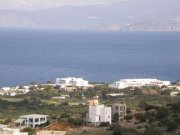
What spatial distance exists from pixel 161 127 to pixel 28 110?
53.4 ft

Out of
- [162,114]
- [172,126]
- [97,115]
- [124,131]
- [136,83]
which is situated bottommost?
[124,131]

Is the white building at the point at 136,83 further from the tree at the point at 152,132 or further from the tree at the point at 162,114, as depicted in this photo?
the tree at the point at 152,132

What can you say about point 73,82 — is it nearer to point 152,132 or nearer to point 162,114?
point 162,114

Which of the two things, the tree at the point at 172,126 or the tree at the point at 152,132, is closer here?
the tree at the point at 152,132

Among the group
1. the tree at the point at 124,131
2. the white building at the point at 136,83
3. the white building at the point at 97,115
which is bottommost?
the tree at the point at 124,131

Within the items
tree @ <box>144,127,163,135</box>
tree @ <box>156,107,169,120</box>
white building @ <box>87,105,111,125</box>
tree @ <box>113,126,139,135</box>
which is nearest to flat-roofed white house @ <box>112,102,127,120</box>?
white building @ <box>87,105,111,125</box>

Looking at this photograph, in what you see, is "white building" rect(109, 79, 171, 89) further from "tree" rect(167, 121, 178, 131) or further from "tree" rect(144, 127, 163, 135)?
"tree" rect(144, 127, 163, 135)

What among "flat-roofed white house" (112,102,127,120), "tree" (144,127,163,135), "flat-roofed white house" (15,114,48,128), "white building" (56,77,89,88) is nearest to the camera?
"tree" (144,127,163,135)

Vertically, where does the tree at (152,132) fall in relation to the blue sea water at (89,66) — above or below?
below

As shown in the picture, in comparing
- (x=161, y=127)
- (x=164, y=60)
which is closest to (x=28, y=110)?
(x=161, y=127)

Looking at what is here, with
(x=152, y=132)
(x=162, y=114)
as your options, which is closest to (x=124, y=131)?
(x=152, y=132)

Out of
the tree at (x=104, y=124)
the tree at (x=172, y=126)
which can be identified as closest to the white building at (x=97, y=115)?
the tree at (x=104, y=124)

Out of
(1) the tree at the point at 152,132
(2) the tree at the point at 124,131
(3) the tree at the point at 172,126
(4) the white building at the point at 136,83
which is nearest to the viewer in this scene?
(1) the tree at the point at 152,132

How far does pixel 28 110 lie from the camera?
4159 centimetres
